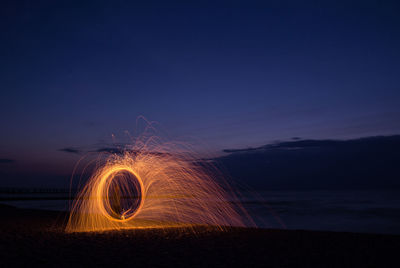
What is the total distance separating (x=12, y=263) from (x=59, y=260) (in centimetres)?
96

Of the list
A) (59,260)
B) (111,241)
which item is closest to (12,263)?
(59,260)

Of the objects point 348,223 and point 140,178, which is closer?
point 140,178

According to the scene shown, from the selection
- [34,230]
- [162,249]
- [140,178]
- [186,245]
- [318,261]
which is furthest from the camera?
[140,178]

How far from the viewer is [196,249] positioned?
31.7 ft

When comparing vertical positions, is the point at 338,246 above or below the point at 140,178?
below

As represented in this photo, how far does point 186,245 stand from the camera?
33.9 ft

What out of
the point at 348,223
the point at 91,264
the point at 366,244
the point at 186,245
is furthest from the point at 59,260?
the point at 348,223

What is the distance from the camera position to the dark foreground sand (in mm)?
8055

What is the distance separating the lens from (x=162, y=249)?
959 cm

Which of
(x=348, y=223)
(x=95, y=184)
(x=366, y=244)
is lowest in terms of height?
(x=348, y=223)

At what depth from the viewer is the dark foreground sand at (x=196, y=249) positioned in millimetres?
8055

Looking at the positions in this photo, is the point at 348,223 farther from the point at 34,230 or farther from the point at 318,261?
the point at 34,230

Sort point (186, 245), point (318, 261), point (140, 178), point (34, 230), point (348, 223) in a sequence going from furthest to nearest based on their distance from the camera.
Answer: point (348, 223), point (140, 178), point (34, 230), point (186, 245), point (318, 261)

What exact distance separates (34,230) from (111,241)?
441cm
